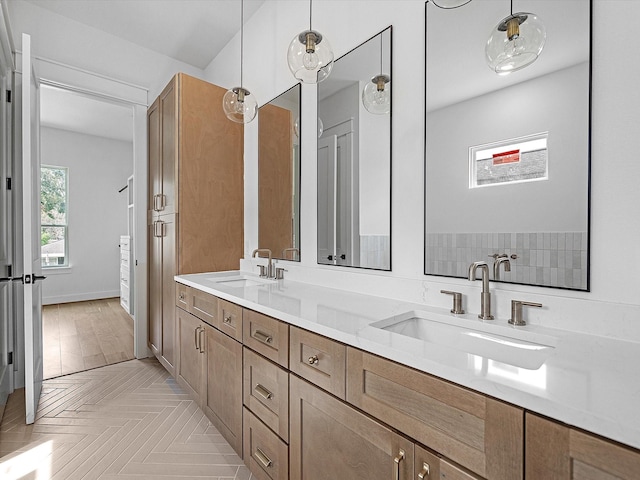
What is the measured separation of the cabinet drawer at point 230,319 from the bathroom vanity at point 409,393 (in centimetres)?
1

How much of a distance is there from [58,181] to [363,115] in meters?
6.44

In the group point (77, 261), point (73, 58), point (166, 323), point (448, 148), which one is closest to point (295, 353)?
point (448, 148)

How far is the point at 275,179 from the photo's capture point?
2574 millimetres

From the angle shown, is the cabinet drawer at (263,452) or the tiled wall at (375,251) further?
the tiled wall at (375,251)

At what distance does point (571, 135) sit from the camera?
1.14m

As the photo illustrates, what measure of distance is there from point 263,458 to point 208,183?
6.84 ft

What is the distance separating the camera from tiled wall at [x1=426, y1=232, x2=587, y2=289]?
3.71ft

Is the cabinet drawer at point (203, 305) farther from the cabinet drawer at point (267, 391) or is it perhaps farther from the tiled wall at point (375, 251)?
the tiled wall at point (375, 251)

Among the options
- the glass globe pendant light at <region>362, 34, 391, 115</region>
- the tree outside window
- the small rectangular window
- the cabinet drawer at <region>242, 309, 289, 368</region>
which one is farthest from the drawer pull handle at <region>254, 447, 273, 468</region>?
the tree outside window

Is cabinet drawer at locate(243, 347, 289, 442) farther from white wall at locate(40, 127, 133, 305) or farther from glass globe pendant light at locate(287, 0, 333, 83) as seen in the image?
white wall at locate(40, 127, 133, 305)

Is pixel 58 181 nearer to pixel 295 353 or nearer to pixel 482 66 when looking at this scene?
pixel 295 353

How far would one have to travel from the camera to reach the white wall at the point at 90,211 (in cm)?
584

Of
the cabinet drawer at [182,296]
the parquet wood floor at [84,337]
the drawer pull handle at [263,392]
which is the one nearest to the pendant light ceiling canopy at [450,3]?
the drawer pull handle at [263,392]

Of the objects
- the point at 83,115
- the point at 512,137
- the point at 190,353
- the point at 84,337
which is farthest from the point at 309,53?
the point at 83,115
